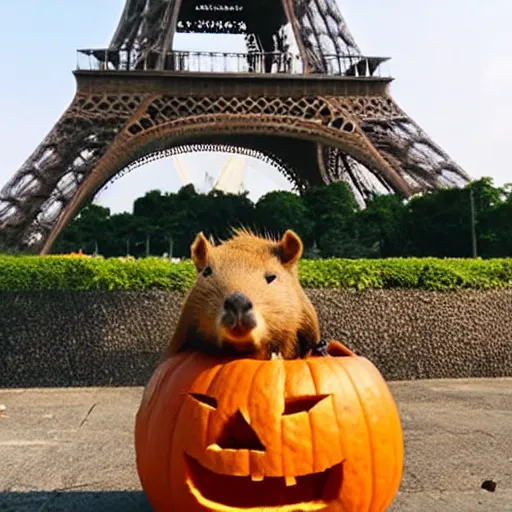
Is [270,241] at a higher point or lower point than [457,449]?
higher

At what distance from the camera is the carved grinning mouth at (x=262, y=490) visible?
285cm

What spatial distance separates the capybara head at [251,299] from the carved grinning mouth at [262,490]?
0.50 m

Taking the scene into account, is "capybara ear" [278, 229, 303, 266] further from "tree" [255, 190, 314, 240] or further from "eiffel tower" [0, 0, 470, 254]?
"tree" [255, 190, 314, 240]

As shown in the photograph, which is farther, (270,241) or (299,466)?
(270,241)

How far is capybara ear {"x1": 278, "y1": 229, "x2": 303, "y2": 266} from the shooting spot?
9.81 feet

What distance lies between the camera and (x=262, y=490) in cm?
287

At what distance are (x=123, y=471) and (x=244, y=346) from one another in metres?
2.14

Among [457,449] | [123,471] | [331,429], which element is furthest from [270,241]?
[457,449]

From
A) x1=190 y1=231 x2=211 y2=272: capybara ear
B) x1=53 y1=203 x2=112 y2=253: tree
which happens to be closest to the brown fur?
x1=190 y1=231 x2=211 y2=272: capybara ear

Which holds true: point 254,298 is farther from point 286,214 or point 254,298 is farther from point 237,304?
point 286,214

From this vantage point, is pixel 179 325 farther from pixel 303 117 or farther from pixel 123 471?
pixel 303 117

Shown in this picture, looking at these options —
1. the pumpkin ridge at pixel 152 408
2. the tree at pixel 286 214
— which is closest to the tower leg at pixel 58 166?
the tree at pixel 286 214

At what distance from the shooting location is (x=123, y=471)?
446cm

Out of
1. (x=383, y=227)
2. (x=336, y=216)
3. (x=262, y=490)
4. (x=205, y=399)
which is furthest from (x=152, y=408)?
(x=336, y=216)
